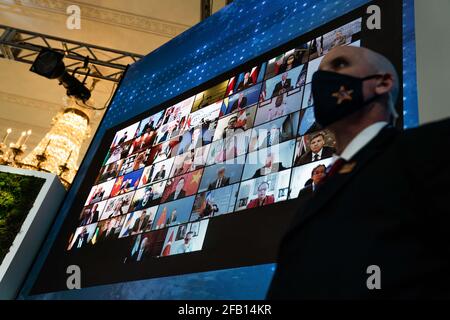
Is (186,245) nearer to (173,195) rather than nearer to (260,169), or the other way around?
(173,195)

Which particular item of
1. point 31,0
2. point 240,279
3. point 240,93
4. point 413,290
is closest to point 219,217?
point 240,279

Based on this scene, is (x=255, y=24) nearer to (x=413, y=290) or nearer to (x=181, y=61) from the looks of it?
(x=181, y=61)

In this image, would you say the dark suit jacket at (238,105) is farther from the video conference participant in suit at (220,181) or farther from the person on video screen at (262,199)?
the person on video screen at (262,199)

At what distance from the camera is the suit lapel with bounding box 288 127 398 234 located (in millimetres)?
1084

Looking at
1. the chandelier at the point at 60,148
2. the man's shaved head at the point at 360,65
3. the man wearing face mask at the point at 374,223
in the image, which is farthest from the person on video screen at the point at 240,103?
the chandelier at the point at 60,148

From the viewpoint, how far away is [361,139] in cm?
121

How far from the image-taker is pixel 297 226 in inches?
43.3

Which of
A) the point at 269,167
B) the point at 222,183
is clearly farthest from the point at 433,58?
the point at 222,183

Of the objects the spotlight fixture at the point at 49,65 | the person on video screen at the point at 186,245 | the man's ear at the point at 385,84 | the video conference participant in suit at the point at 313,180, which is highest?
the spotlight fixture at the point at 49,65

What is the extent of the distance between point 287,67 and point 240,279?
1325mm

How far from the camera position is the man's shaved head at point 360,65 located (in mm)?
1304

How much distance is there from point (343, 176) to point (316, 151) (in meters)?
1.03

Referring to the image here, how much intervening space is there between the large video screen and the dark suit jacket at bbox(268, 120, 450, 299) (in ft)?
3.01

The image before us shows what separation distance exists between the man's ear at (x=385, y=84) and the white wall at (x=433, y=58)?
72 centimetres
